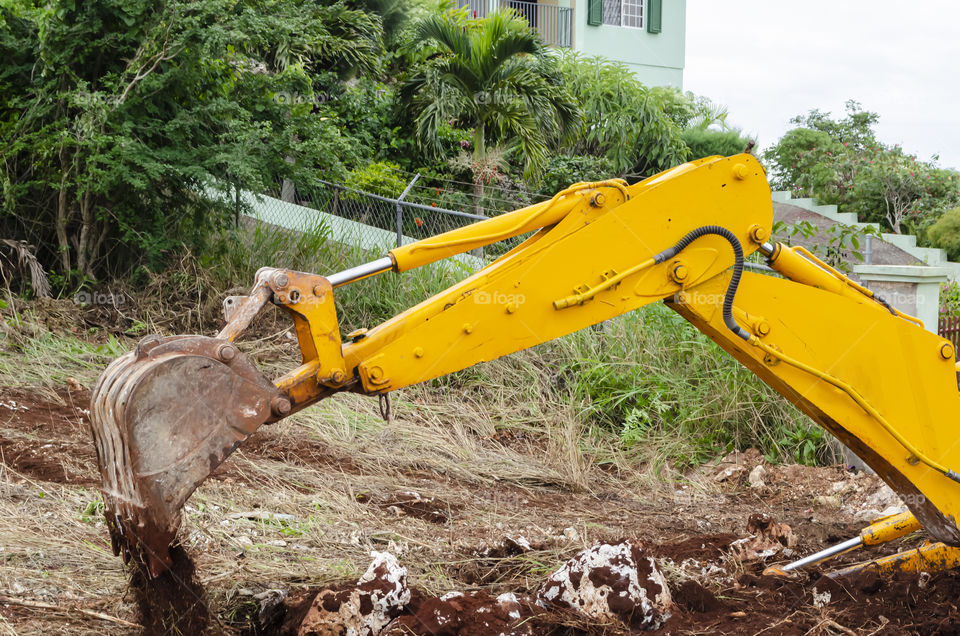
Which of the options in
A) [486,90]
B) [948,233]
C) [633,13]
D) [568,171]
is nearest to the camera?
[486,90]

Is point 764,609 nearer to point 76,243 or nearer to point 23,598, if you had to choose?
→ point 23,598

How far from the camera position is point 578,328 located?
2.86 metres

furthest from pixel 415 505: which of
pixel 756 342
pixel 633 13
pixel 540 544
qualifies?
pixel 633 13

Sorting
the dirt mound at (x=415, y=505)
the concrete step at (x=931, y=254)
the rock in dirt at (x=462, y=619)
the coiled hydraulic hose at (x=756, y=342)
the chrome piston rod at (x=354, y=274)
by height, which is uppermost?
the chrome piston rod at (x=354, y=274)

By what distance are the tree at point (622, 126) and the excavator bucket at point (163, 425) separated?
15.2 metres

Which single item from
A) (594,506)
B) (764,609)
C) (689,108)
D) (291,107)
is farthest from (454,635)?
(689,108)

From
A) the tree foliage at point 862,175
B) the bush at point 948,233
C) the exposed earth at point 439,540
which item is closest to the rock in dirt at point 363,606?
the exposed earth at point 439,540

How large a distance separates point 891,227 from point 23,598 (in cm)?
1981

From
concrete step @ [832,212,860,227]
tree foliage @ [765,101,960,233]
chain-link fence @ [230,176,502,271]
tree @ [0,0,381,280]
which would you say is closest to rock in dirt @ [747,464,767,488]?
chain-link fence @ [230,176,502,271]

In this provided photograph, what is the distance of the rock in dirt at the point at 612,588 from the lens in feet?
9.77

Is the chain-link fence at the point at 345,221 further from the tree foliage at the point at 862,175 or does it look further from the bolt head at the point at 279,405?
the tree foliage at the point at 862,175

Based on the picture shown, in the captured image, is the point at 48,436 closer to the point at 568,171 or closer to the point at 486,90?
the point at 486,90

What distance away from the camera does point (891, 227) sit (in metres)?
19.5

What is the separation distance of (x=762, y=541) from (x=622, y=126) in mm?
14379
